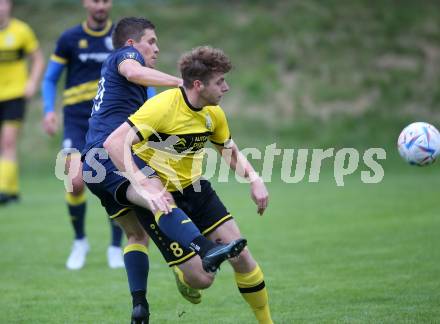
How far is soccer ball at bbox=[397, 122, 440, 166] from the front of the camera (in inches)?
237

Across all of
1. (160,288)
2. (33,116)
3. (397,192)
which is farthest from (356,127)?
(160,288)

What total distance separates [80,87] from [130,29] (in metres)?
2.50

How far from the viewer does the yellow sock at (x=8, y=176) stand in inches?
463

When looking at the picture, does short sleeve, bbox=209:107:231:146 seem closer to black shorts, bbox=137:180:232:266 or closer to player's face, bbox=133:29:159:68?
black shorts, bbox=137:180:232:266

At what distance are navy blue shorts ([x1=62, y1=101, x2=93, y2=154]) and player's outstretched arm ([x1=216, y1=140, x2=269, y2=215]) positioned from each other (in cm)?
277

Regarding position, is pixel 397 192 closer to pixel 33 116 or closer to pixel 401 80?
pixel 401 80

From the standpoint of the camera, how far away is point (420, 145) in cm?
601

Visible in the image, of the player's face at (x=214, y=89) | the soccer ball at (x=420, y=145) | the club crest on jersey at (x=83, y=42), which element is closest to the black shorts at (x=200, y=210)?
the player's face at (x=214, y=89)

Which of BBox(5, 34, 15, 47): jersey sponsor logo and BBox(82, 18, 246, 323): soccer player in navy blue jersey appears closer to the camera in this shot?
BBox(82, 18, 246, 323): soccer player in navy blue jersey

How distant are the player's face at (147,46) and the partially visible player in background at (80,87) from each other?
2.25 metres

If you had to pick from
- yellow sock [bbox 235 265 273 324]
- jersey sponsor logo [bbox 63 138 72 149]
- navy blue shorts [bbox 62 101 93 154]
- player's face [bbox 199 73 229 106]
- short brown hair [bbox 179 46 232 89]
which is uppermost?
short brown hair [bbox 179 46 232 89]

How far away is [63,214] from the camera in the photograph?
11477mm

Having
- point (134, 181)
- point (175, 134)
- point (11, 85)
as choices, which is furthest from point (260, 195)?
point (11, 85)

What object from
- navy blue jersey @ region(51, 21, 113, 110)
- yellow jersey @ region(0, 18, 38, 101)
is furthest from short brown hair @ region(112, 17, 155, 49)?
yellow jersey @ region(0, 18, 38, 101)
